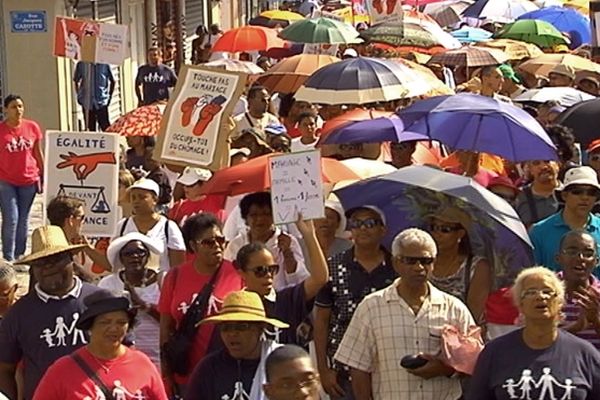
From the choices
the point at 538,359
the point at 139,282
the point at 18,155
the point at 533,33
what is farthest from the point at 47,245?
the point at 533,33

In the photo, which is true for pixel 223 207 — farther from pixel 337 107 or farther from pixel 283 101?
pixel 283 101

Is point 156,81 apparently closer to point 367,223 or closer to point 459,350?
point 367,223

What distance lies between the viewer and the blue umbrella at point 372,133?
10867 millimetres

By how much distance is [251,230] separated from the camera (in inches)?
335

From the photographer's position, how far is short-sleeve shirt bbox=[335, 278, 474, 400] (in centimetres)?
682

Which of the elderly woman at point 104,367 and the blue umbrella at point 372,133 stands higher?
the blue umbrella at point 372,133

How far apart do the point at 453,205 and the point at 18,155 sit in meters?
6.96

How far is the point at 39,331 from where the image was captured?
7.08 meters

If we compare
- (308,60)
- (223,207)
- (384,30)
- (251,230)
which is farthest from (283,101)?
(251,230)

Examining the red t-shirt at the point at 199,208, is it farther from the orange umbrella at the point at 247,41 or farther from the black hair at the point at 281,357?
the orange umbrella at the point at 247,41

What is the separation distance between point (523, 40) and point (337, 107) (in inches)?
349

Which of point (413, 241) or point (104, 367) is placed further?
point (413, 241)

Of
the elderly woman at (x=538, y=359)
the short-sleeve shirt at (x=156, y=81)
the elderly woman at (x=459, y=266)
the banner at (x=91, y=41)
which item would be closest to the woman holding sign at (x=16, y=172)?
the banner at (x=91, y=41)

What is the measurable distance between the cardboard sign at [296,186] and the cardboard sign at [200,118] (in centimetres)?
218
